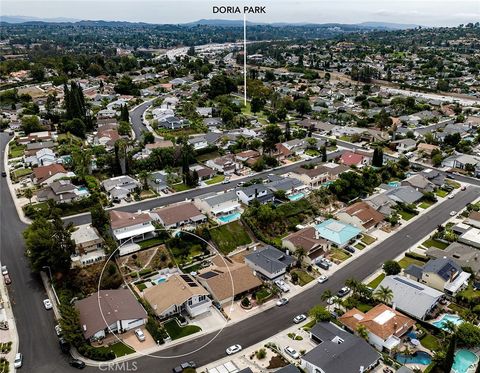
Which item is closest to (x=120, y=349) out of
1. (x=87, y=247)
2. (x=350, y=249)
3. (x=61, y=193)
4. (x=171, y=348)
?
(x=171, y=348)

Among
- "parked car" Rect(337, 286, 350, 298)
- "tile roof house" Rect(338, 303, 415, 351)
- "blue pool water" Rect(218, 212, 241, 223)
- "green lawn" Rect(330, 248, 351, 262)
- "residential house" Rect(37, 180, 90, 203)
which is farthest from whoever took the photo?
"residential house" Rect(37, 180, 90, 203)

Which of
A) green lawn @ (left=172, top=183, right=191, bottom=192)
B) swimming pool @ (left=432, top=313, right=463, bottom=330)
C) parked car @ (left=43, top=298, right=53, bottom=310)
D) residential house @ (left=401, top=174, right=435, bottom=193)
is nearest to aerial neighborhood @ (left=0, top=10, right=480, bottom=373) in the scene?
parked car @ (left=43, top=298, right=53, bottom=310)

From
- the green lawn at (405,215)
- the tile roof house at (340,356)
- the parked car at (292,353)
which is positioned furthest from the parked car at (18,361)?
the green lawn at (405,215)

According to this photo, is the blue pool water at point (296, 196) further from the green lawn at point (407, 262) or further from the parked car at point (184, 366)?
the parked car at point (184, 366)

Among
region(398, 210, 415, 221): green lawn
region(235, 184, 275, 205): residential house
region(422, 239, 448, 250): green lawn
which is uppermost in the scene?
region(235, 184, 275, 205): residential house

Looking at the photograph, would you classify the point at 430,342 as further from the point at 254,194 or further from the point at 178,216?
the point at 178,216

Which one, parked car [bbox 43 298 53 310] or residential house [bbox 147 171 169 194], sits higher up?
residential house [bbox 147 171 169 194]

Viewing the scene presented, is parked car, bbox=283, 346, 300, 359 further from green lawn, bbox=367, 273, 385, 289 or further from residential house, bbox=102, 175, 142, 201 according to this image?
residential house, bbox=102, 175, 142, 201

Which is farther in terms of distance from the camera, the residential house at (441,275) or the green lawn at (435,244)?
the green lawn at (435,244)
